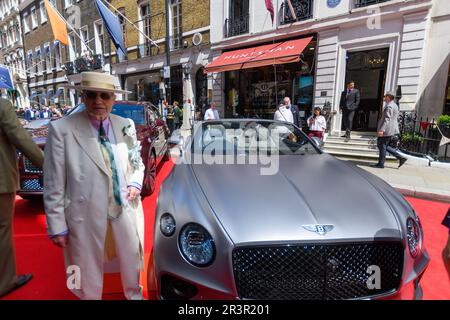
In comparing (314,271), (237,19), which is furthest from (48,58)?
(314,271)

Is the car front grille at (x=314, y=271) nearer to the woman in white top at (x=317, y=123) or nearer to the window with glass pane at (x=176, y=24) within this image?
the woman in white top at (x=317, y=123)

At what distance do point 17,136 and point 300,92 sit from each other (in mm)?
10779

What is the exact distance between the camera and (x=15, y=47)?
1244 inches

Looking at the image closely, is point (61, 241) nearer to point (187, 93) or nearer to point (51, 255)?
point (51, 255)

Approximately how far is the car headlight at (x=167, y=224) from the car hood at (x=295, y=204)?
287 millimetres

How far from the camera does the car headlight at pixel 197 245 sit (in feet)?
5.43

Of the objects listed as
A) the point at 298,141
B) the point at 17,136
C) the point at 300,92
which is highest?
the point at 300,92


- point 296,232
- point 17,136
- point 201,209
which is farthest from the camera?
point 17,136

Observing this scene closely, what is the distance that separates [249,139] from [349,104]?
6959 mm

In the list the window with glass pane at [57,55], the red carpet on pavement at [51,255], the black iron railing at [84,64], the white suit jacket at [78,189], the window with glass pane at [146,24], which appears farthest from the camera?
the window with glass pane at [57,55]

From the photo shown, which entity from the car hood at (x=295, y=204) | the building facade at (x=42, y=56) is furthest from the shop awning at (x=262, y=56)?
the building facade at (x=42, y=56)

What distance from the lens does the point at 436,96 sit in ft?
27.7
